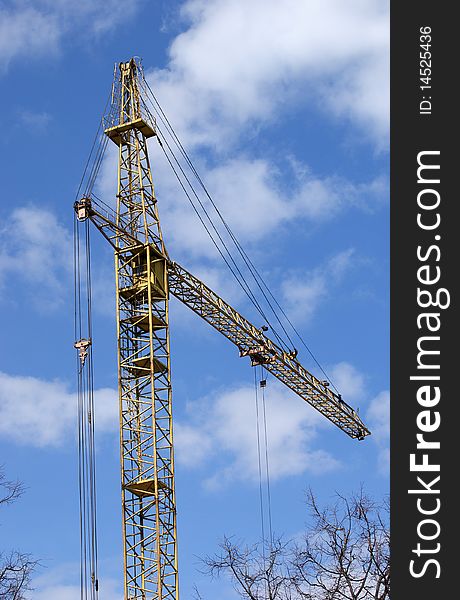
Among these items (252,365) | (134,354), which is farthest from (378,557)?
(252,365)

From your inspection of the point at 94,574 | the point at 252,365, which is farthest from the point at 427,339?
the point at 252,365

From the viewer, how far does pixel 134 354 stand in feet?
200

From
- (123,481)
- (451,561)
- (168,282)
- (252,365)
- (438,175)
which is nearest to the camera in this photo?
(451,561)

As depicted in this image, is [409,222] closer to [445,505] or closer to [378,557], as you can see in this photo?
[445,505]

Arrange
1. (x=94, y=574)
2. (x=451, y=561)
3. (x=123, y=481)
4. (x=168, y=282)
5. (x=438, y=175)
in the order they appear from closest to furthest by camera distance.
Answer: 1. (x=451, y=561)
2. (x=438, y=175)
3. (x=94, y=574)
4. (x=123, y=481)
5. (x=168, y=282)

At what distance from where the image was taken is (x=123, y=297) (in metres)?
62.1

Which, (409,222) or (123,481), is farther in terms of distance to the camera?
(123,481)

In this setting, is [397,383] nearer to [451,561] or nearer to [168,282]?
[451,561]

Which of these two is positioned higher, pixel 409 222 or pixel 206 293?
pixel 206 293

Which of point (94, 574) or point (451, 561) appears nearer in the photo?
point (451, 561)

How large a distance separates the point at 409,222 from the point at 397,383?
3678 mm

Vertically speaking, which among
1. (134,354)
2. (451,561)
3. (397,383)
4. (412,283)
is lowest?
(451,561)

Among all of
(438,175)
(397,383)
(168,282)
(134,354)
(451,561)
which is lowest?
(451,561)

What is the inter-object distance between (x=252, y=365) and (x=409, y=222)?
172 feet
